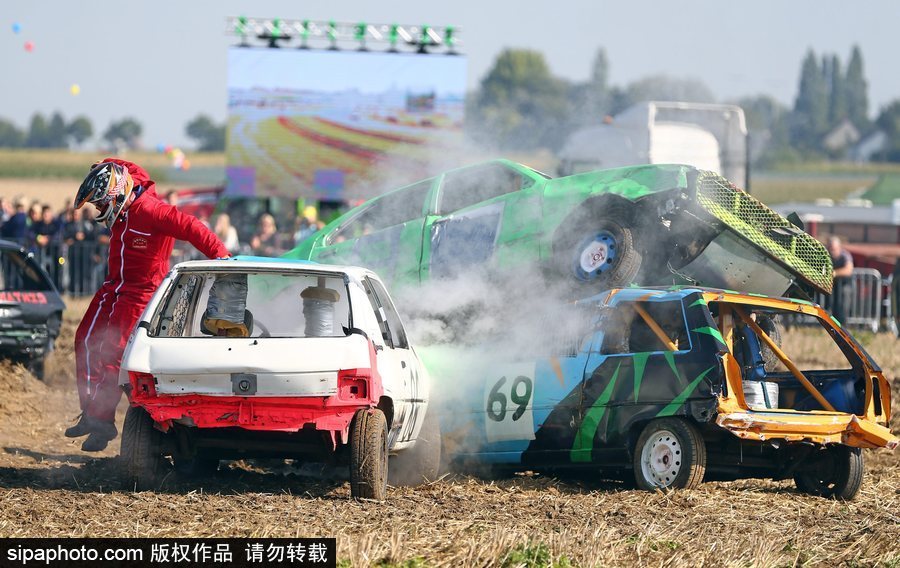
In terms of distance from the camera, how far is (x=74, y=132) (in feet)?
363

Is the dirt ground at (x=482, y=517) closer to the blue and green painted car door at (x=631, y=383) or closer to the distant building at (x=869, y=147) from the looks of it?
the blue and green painted car door at (x=631, y=383)

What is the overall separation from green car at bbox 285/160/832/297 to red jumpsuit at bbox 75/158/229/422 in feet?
9.28

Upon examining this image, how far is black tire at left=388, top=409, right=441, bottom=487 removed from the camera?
8984 mm

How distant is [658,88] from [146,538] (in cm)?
3326

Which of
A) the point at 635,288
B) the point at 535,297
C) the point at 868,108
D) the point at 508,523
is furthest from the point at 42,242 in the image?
the point at 868,108

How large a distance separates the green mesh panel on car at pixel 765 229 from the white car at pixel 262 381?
109 inches

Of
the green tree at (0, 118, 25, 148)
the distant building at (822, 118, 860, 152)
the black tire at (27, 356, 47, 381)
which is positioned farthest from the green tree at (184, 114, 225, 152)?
the black tire at (27, 356, 47, 381)

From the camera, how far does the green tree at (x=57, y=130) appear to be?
108 metres

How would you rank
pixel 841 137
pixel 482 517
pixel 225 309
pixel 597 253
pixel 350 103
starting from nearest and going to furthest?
pixel 482 517, pixel 225 309, pixel 597 253, pixel 350 103, pixel 841 137

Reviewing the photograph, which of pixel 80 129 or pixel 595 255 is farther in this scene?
pixel 80 129

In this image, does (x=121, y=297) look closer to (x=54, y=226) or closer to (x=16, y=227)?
(x=16, y=227)

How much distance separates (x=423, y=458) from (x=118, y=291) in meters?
2.39

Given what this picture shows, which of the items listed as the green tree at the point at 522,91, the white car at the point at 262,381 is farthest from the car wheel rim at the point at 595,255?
the green tree at the point at 522,91

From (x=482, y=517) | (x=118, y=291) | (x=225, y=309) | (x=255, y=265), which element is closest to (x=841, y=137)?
(x=118, y=291)
